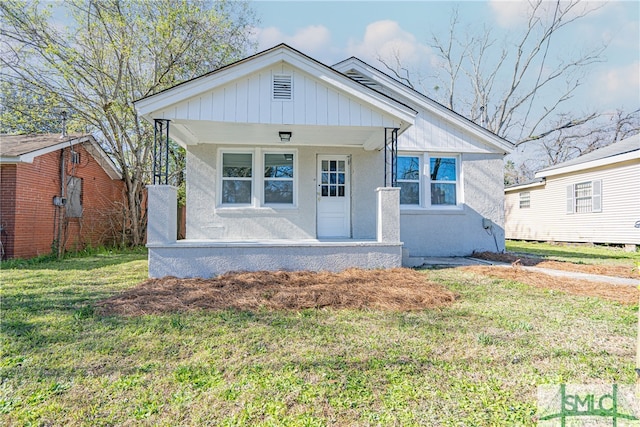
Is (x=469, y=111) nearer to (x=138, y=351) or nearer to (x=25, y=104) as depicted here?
(x=25, y=104)

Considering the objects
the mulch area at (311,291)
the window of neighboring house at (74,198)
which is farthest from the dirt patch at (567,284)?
the window of neighboring house at (74,198)

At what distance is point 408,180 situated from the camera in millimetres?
8961

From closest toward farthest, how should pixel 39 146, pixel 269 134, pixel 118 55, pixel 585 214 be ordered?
pixel 269 134 → pixel 39 146 → pixel 118 55 → pixel 585 214

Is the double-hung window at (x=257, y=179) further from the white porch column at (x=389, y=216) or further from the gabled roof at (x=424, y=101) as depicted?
the gabled roof at (x=424, y=101)

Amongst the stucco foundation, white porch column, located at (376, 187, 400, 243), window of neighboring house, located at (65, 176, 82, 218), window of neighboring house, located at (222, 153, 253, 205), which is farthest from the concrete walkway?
window of neighboring house, located at (65, 176, 82, 218)

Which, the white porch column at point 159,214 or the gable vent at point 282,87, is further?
the gable vent at point 282,87

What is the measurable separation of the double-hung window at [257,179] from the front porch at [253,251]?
189 cm

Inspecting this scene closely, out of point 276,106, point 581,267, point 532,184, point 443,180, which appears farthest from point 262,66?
point 532,184

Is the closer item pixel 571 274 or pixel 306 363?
pixel 306 363

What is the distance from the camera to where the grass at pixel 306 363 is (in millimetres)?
1996

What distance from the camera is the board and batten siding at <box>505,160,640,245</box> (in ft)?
37.4

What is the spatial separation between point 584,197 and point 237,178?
13.5m
